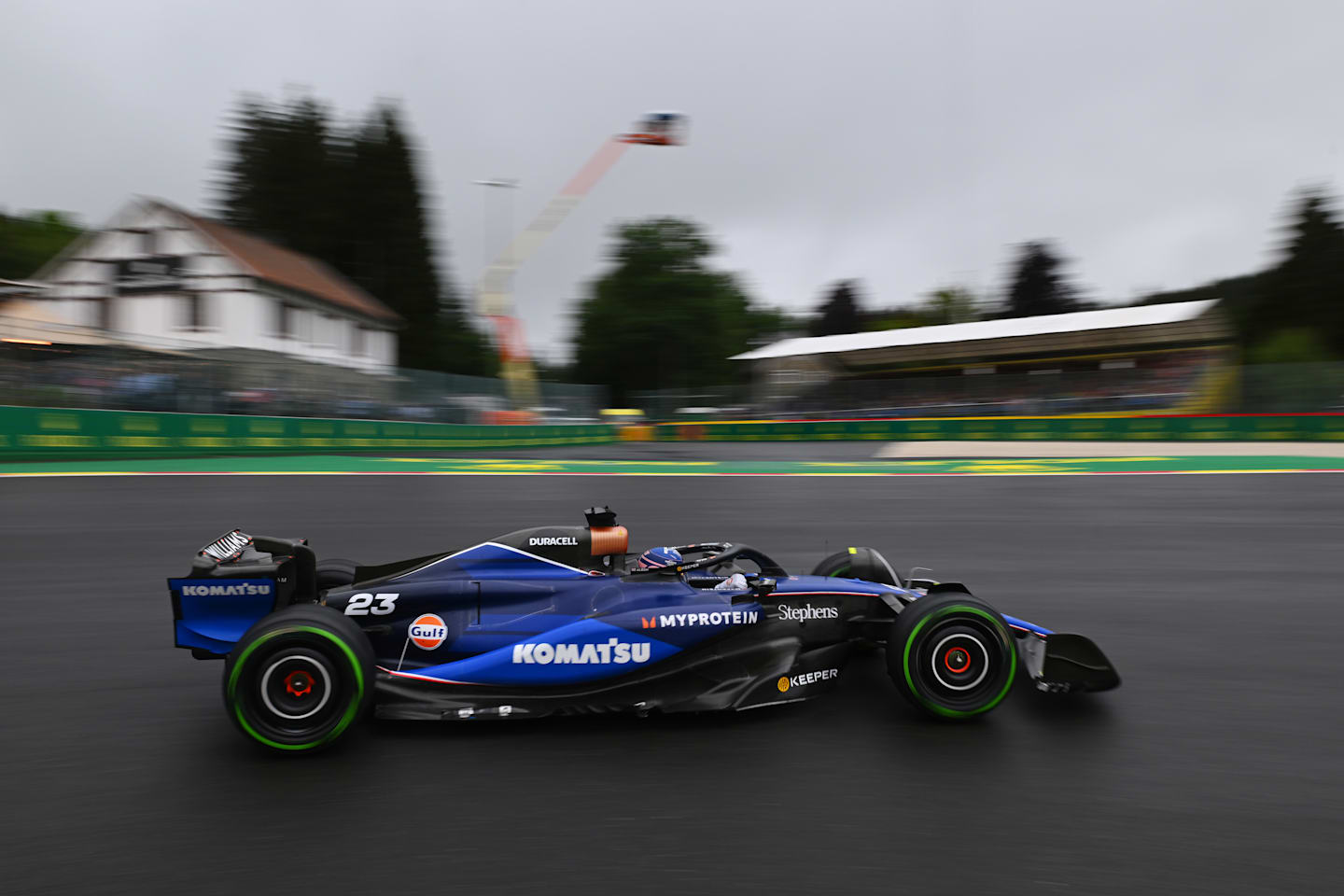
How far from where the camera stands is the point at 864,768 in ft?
9.47

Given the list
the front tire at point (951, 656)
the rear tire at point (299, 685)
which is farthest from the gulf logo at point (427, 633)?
the front tire at point (951, 656)

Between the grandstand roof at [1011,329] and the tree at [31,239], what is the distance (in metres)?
42.2

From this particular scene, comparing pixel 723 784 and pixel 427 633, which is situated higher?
pixel 427 633

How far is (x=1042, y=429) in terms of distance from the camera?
2598cm

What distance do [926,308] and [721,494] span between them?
80867 mm

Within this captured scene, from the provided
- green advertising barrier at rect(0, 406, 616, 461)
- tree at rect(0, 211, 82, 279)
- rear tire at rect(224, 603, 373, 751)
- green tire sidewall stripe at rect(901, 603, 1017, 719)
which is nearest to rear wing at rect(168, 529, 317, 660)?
rear tire at rect(224, 603, 373, 751)

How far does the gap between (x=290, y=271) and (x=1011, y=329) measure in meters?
30.3

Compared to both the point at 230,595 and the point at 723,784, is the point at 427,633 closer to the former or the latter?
the point at 230,595

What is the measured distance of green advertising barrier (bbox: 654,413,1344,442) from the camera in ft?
74.2

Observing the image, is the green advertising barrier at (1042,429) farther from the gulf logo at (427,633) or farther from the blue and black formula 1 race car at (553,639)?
the gulf logo at (427,633)

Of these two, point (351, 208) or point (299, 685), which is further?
point (351, 208)

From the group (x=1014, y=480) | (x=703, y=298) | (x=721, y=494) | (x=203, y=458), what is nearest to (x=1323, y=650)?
(x=721, y=494)

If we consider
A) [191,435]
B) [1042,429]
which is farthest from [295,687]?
[1042,429]

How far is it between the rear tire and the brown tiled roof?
29.0 m
